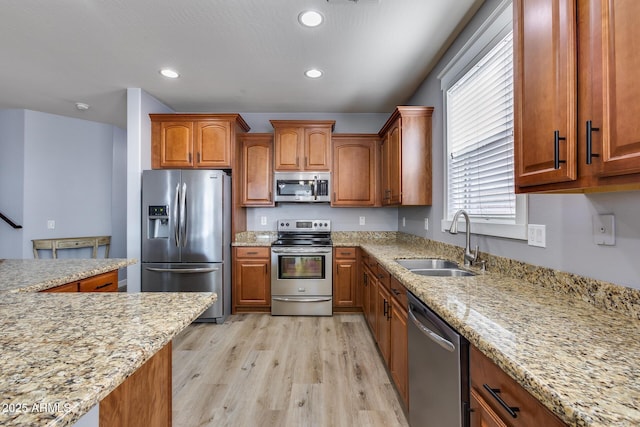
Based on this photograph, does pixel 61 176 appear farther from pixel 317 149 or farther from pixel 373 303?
pixel 373 303

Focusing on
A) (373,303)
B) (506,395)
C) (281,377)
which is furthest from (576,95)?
(281,377)

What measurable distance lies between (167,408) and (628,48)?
73.6 inches

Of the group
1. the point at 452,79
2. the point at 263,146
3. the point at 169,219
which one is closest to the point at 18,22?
the point at 169,219

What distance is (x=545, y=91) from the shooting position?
933 millimetres

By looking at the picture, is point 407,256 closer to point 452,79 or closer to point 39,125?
point 452,79

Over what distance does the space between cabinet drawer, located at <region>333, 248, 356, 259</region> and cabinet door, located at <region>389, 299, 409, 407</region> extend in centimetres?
145

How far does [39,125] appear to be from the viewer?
12.5ft

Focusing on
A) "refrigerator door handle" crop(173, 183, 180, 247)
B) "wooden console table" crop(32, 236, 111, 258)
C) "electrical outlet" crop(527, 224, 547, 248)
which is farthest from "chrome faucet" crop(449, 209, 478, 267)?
"wooden console table" crop(32, 236, 111, 258)

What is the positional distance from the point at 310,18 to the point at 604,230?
2029 mm

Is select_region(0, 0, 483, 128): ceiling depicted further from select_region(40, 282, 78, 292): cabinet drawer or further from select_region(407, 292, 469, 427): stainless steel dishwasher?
select_region(407, 292, 469, 427): stainless steel dishwasher

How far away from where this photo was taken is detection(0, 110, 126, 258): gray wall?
370cm

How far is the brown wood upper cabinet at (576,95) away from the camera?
0.70 metres

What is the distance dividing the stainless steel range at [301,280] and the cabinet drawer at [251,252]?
14 centimetres

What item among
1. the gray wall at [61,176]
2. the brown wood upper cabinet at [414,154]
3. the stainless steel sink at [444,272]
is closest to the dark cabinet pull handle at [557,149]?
the stainless steel sink at [444,272]
